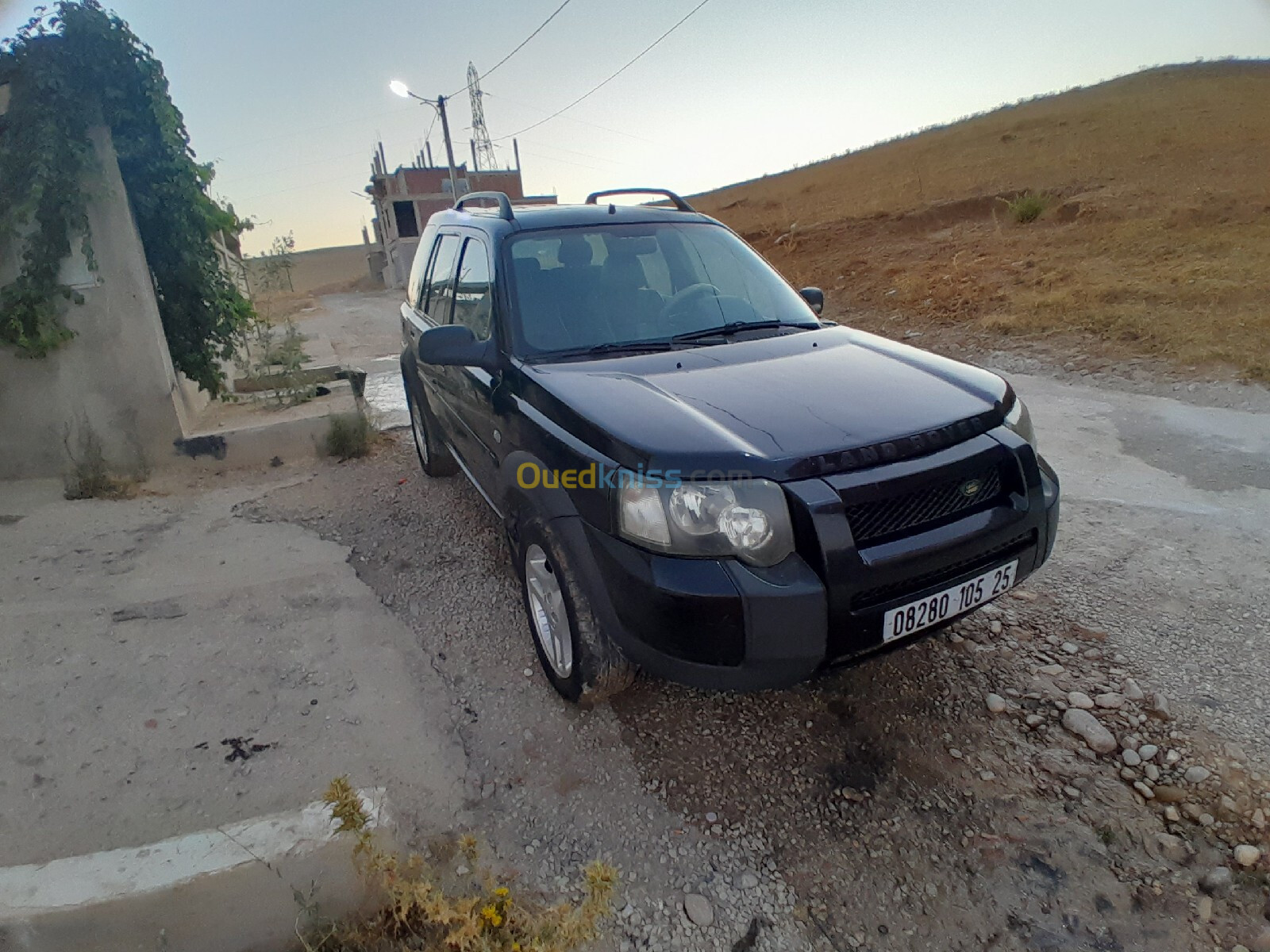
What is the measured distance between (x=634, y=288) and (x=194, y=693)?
244 cm

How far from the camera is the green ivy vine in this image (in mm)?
4465

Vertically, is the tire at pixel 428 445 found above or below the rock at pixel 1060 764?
above

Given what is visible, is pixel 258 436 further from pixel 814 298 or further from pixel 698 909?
pixel 698 909

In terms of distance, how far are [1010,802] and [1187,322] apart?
7.02 meters

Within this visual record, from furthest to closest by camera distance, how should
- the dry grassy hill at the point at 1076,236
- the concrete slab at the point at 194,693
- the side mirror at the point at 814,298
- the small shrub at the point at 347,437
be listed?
the dry grassy hill at the point at 1076,236 < the small shrub at the point at 347,437 < the side mirror at the point at 814,298 < the concrete slab at the point at 194,693

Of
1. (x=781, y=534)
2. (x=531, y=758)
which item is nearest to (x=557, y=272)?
(x=781, y=534)

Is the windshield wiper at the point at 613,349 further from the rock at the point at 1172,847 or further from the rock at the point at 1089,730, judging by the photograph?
the rock at the point at 1172,847

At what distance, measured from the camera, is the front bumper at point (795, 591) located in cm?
188

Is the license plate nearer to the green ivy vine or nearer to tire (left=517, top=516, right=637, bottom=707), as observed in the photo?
tire (left=517, top=516, right=637, bottom=707)

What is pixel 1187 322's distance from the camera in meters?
7.01

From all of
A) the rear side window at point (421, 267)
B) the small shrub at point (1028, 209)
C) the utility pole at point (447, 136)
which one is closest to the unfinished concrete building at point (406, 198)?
the utility pole at point (447, 136)

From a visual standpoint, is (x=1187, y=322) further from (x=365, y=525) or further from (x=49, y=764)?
(x=49, y=764)

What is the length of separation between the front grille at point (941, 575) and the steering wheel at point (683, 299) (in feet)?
4.94

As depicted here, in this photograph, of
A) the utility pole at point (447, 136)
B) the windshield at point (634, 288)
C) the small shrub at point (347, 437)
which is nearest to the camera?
the windshield at point (634, 288)
